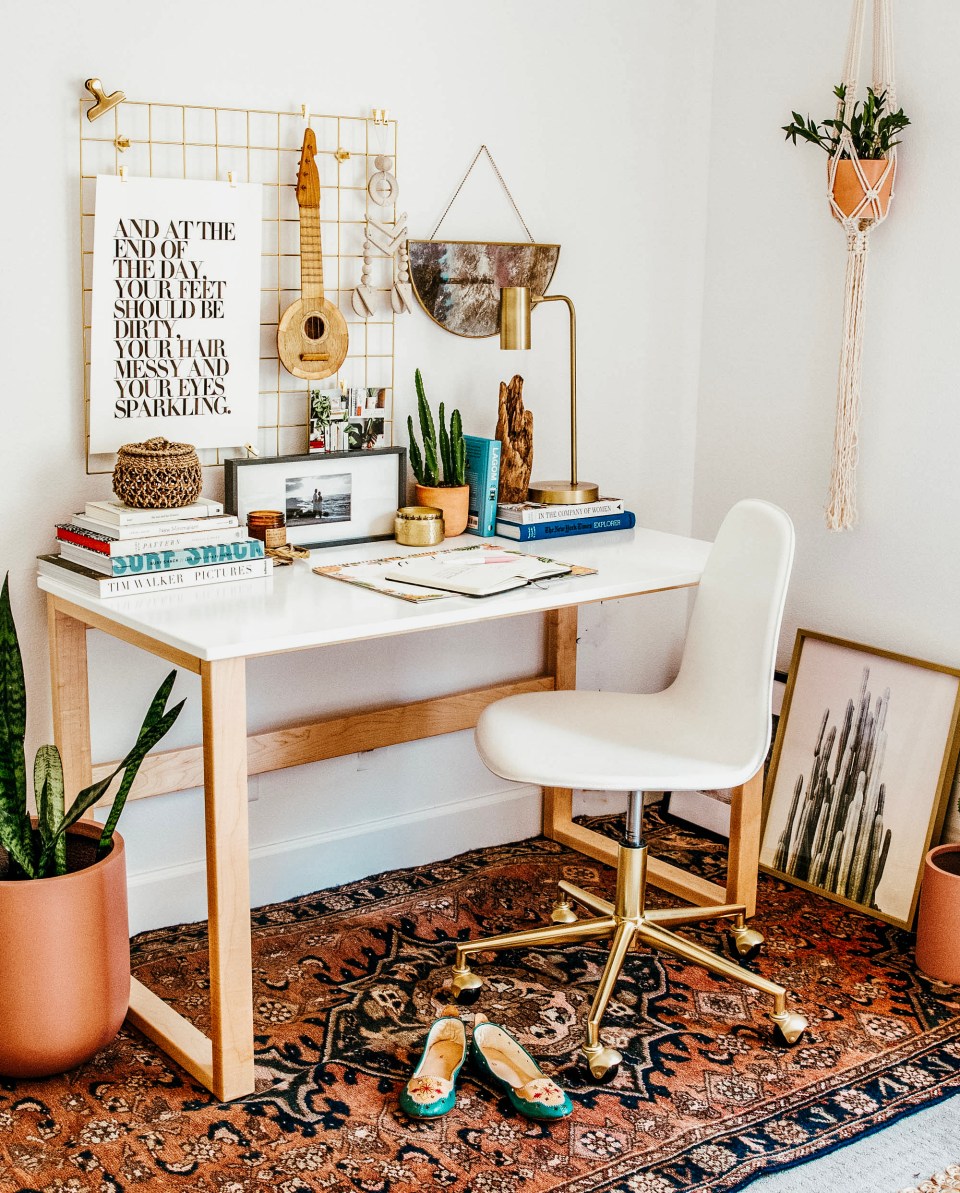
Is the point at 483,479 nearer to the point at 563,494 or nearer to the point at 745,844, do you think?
the point at 563,494

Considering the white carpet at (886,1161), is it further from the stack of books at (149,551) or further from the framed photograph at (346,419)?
the framed photograph at (346,419)

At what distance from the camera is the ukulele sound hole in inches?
101

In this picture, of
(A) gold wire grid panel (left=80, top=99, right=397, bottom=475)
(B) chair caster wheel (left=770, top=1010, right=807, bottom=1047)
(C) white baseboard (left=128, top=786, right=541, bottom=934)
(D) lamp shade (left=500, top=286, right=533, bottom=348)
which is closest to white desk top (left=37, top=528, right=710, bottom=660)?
(A) gold wire grid panel (left=80, top=99, right=397, bottom=475)

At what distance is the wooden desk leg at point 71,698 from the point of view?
93.1 inches

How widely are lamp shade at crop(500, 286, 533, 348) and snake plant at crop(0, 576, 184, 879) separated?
1.02 metres

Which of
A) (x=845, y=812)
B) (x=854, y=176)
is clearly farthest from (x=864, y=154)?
(x=845, y=812)

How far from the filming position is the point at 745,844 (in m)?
2.71

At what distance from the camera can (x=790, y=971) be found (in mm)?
2531

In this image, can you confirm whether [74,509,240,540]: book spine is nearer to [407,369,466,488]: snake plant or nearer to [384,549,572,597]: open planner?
[384,549,572,597]: open planner

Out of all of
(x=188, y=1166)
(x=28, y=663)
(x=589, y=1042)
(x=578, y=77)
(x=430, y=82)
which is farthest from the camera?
(x=578, y=77)

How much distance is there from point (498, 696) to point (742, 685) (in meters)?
0.83

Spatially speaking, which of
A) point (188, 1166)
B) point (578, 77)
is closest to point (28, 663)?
point (188, 1166)

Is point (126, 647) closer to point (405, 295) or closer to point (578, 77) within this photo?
point (405, 295)

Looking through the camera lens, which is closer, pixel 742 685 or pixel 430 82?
pixel 742 685
